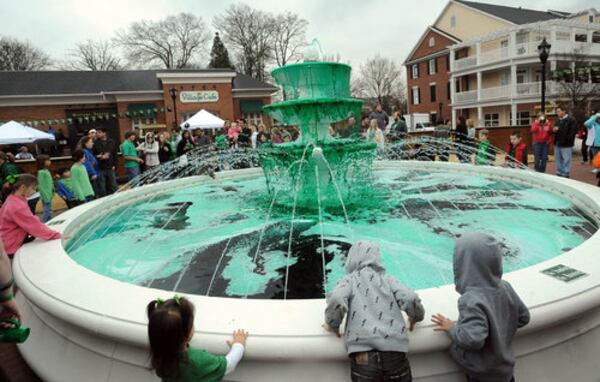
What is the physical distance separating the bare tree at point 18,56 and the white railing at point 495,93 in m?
58.7

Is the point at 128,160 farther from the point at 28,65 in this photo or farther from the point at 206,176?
the point at 28,65

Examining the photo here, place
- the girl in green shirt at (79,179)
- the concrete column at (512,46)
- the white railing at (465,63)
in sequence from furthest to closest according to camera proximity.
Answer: the white railing at (465,63) < the concrete column at (512,46) < the girl in green shirt at (79,179)

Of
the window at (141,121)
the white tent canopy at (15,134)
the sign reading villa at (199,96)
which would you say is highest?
the sign reading villa at (199,96)

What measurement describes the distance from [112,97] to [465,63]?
35442 millimetres

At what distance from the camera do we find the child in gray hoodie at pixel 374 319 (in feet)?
7.97

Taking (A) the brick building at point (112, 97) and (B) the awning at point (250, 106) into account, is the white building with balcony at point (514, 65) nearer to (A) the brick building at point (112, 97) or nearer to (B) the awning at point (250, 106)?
(B) the awning at point (250, 106)

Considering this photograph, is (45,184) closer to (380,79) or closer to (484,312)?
(484,312)

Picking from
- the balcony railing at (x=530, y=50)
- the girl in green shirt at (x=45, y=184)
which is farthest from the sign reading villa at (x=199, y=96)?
the girl in green shirt at (x=45, y=184)

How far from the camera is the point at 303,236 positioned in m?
6.06

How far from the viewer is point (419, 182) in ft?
32.6

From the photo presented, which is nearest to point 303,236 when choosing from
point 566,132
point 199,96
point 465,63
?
point 566,132

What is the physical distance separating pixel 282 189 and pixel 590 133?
385 inches

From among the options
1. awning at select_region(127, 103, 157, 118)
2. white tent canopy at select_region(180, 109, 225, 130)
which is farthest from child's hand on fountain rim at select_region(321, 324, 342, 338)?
awning at select_region(127, 103, 157, 118)

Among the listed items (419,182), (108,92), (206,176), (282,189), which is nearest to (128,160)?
(206,176)
